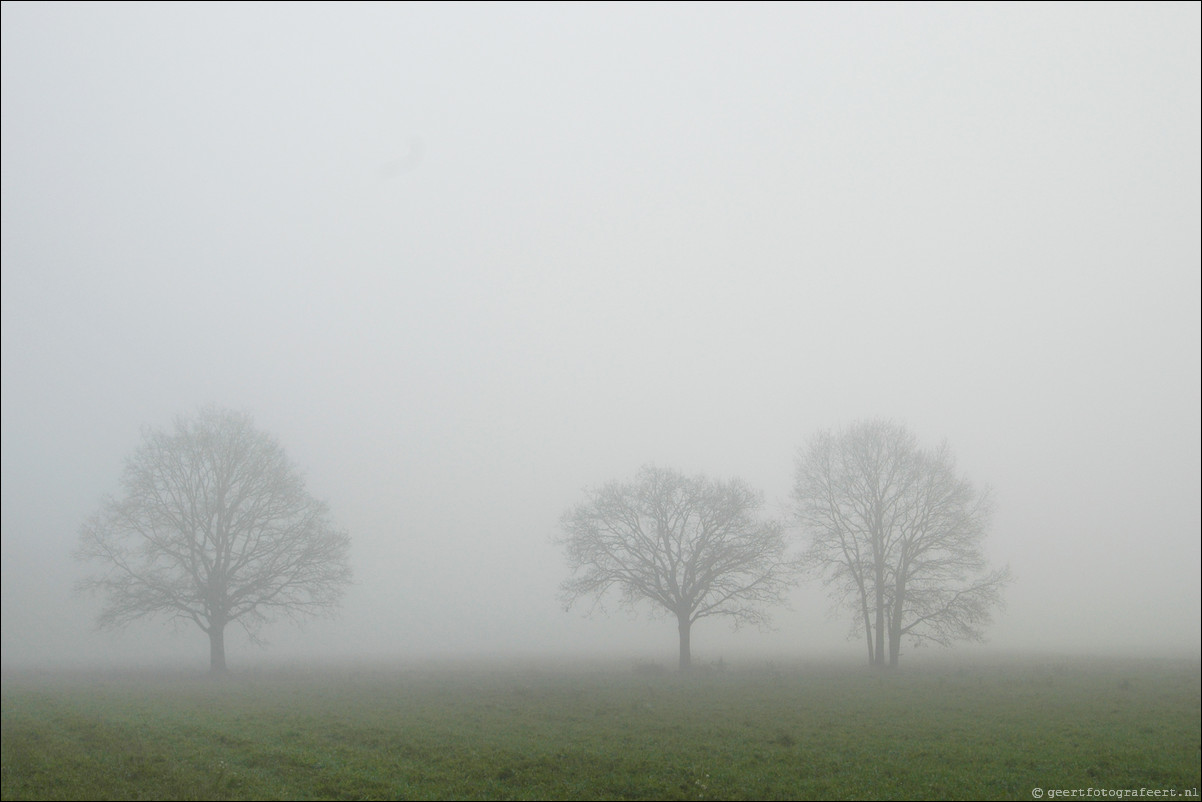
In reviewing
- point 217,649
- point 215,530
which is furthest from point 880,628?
point 215,530

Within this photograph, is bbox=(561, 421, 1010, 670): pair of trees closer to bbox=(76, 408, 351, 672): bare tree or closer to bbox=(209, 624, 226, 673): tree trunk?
bbox=(76, 408, 351, 672): bare tree

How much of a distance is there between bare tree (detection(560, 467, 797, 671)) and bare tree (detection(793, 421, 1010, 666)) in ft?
9.50

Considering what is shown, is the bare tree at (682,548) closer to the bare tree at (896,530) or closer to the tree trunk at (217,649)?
the bare tree at (896,530)

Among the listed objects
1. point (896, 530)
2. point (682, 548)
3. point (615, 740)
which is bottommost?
point (615, 740)

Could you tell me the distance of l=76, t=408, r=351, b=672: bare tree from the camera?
3728 centimetres

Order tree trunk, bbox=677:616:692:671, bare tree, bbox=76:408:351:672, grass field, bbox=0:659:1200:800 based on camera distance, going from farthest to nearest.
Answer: bare tree, bbox=76:408:351:672 → tree trunk, bbox=677:616:692:671 → grass field, bbox=0:659:1200:800

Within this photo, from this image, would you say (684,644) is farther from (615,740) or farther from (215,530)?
(215,530)

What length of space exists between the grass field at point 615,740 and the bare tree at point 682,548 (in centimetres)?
888

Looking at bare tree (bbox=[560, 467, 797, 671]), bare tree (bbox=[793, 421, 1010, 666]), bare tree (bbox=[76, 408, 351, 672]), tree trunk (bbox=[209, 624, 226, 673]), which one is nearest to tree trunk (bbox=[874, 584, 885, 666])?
bare tree (bbox=[793, 421, 1010, 666])

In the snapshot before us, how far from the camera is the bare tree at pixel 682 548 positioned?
37688mm

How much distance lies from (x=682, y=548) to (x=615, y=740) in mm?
22250

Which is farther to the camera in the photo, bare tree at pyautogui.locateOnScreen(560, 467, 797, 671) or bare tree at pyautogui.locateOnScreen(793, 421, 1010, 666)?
bare tree at pyautogui.locateOnScreen(560, 467, 797, 671)

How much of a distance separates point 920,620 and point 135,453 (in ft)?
153

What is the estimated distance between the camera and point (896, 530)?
37.8 meters
